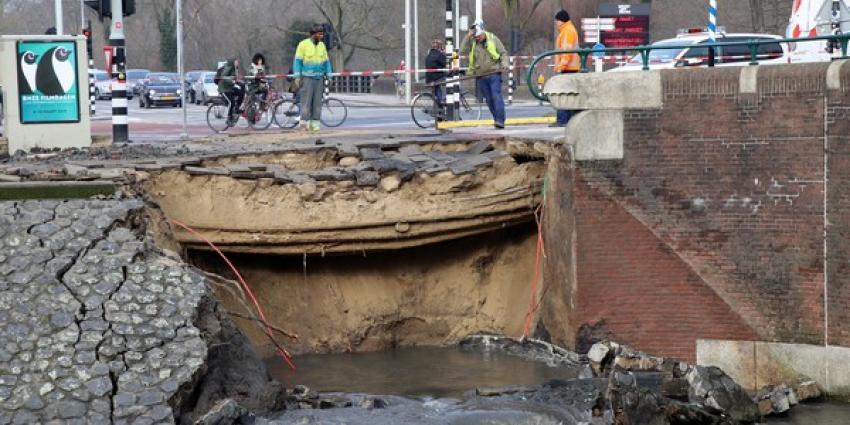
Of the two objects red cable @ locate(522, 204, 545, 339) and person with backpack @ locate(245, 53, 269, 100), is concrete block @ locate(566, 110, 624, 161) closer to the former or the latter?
→ red cable @ locate(522, 204, 545, 339)

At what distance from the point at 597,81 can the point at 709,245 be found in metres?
2.08

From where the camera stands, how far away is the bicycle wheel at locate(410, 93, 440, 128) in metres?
23.7

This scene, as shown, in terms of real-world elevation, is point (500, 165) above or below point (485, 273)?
above

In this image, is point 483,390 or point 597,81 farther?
point 597,81

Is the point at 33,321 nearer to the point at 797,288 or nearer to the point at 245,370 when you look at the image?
the point at 245,370

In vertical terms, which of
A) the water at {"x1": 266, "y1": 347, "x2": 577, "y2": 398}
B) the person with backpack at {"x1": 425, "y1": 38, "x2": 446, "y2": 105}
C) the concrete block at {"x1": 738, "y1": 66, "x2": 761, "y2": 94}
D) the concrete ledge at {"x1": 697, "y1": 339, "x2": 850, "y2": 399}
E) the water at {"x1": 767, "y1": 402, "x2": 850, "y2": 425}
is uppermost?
the person with backpack at {"x1": 425, "y1": 38, "x2": 446, "y2": 105}

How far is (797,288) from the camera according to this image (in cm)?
1386

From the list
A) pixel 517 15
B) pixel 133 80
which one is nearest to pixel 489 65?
pixel 517 15

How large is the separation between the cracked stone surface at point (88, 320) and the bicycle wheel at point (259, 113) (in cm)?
1264

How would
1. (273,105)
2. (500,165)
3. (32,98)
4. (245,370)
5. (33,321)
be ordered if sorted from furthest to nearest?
(273,105) → (32,98) → (500,165) → (245,370) → (33,321)

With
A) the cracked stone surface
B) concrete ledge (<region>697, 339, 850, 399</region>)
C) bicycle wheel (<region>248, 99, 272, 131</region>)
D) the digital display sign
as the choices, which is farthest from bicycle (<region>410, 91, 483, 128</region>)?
the cracked stone surface

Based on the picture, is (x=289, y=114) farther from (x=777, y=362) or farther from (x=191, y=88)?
(x=191, y=88)

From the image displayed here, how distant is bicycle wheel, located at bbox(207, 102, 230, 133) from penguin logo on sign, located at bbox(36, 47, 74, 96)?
6089 mm

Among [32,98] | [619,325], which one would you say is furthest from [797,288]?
[32,98]
